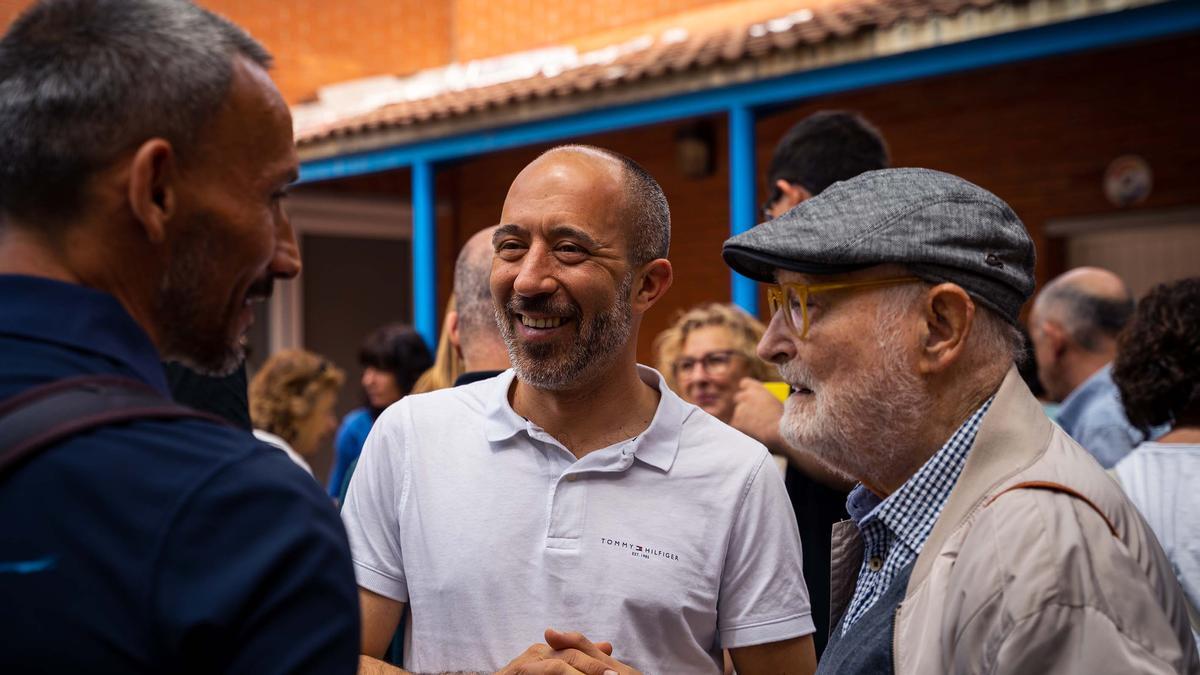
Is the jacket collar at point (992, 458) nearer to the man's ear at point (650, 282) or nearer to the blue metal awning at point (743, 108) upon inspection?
the man's ear at point (650, 282)

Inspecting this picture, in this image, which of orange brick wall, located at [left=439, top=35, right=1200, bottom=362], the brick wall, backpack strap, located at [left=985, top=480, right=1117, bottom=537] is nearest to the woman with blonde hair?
backpack strap, located at [left=985, top=480, right=1117, bottom=537]

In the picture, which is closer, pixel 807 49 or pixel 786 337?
pixel 786 337

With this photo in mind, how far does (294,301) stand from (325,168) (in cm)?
206

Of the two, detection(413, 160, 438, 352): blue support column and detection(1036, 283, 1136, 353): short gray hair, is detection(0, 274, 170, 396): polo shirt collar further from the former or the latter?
detection(413, 160, 438, 352): blue support column

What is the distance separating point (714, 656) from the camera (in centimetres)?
236

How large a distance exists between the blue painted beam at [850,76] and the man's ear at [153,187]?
582 centimetres

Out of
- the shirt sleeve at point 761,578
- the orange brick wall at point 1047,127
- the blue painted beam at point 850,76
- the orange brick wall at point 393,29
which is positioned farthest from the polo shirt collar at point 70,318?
the orange brick wall at point 393,29

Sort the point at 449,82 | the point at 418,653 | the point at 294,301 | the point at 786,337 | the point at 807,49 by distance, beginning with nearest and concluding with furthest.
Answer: the point at 786,337 < the point at 418,653 < the point at 807,49 < the point at 294,301 < the point at 449,82

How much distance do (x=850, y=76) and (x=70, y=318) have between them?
643cm

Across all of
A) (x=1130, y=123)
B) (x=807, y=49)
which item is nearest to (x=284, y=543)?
(x=807, y=49)

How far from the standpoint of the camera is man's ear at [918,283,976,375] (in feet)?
6.30

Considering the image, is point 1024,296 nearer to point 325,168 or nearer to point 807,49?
point 807,49

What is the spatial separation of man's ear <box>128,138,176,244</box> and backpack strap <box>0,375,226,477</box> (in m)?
0.16

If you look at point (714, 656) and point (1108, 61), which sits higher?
point (1108, 61)
